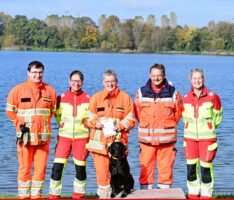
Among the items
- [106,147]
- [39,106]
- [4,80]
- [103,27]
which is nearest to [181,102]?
[106,147]

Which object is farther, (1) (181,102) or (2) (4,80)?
(2) (4,80)

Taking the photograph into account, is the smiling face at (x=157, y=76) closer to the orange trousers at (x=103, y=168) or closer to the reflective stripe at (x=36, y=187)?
the orange trousers at (x=103, y=168)

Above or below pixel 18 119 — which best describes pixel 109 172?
below

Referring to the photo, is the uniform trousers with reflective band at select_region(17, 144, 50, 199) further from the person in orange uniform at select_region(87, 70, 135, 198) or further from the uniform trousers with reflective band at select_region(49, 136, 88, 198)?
the person in orange uniform at select_region(87, 70, 135, 198)

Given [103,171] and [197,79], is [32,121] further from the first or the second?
[197,79]

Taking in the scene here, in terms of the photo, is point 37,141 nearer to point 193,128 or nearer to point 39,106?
point 39,106

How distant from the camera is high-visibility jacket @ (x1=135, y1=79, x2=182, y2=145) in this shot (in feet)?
32.0

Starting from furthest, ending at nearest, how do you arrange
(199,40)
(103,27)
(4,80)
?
1. (103,27)
2. (199,40)
3. (4,80)

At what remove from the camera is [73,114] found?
991 cm

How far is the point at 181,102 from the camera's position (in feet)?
32.3

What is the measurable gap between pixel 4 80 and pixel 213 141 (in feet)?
128

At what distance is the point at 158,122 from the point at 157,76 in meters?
0.69

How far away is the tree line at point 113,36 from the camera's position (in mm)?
133750

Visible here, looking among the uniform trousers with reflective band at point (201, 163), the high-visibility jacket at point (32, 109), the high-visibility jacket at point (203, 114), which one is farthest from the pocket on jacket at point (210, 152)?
the high-visibility jacket at point (32, 109)
